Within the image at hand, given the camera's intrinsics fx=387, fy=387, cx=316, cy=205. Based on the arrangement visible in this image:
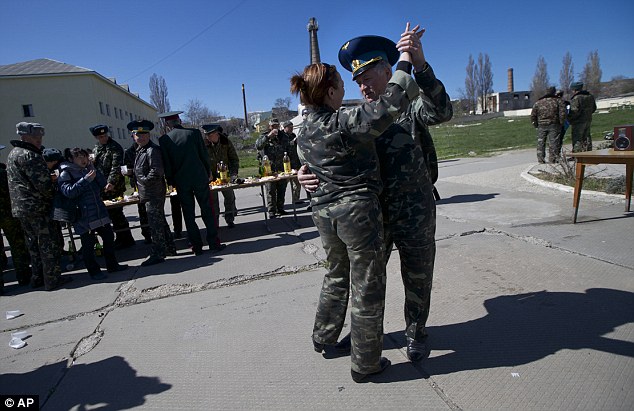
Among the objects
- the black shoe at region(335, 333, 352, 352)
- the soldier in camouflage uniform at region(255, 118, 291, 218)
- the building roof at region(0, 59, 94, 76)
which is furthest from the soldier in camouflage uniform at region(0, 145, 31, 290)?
the building roof at region(0, 59, 94, 76)

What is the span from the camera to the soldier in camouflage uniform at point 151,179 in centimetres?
538

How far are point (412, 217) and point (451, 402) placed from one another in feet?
3.51

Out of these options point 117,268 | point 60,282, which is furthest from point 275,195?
point 60,282

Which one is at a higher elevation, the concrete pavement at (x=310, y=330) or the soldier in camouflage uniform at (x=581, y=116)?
the soldier in camouflage uniform at (x=581, y=116)

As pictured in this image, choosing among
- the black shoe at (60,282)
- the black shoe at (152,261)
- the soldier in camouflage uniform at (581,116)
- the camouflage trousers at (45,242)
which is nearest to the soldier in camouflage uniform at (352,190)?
the black shoe at (152,261)

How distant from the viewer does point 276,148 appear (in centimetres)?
860

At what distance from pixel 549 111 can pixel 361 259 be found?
9853mm

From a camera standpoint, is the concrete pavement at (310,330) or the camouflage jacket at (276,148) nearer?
the concrete pavement at (310,330)

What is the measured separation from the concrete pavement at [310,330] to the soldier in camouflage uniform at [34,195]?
440mm

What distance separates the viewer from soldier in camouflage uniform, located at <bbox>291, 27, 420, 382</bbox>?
85.7 inches

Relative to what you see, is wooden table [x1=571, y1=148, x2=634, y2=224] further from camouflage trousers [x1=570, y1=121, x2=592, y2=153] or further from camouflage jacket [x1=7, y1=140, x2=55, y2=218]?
camouflage jacket [x1=7, y1=140, x2=55, y2=218]

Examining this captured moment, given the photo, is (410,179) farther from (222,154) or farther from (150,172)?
(222,154)

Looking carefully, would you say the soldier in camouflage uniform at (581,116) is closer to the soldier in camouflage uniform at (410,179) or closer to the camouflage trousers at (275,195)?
the camouflage trousers at (275,195)

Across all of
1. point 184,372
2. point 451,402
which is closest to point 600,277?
point 451,402
